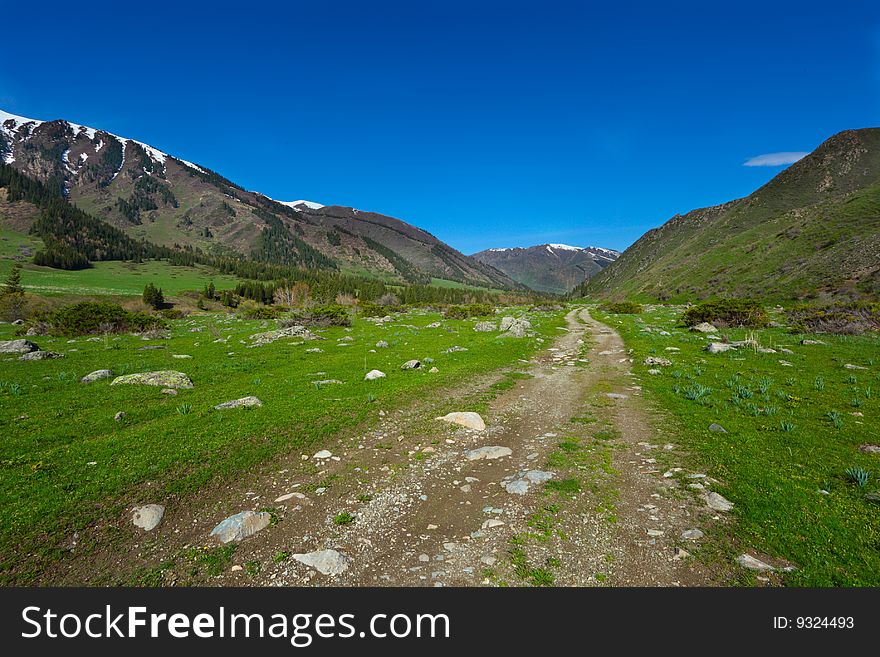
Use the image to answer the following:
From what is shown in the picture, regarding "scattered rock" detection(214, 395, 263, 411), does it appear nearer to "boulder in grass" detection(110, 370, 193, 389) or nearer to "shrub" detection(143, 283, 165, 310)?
"boulder in grass" detection(110, 370, 193, 389)

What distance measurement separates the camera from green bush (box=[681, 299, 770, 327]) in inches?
1452

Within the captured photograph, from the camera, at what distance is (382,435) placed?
11055 mm

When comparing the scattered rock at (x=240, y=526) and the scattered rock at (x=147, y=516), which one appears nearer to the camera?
the scattered rock at (x=240, y=526)

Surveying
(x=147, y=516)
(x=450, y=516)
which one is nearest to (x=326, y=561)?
(x=450, y=516)

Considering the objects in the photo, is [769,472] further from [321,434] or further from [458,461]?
[321,434]

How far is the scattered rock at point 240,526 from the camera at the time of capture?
6.15 meters

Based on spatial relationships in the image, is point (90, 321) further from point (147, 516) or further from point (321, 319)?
point (147, 516)

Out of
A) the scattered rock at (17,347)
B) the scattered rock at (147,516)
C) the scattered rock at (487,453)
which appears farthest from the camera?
the scattered rock at (17,347)

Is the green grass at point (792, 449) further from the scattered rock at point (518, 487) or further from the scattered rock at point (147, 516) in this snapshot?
the scattered rock at point (147, 516)

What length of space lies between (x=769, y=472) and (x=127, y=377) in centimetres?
2314

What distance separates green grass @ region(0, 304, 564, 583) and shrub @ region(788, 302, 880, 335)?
28214 millimetres

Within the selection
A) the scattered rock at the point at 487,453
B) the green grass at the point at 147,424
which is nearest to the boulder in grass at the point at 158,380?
the green grass at the point at 147,424

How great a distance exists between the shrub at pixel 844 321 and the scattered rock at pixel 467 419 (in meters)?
35.0

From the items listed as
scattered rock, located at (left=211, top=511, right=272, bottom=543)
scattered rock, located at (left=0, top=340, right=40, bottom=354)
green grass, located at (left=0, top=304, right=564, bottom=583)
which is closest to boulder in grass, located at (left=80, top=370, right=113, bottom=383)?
green grass, located at (left=0, top=304, right=564, bottom=583)
